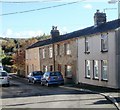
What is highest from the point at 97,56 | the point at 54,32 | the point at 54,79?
the point at 54,32

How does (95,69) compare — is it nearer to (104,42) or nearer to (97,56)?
(97,56)

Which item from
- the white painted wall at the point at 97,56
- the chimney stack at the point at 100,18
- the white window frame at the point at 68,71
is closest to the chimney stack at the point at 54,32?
the white window frame at the point at 68,71

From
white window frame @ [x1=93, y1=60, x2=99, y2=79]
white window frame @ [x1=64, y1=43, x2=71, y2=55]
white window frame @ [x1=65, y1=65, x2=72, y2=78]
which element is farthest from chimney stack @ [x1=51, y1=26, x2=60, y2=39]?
white window frame @ [x1=93, y1=60, x2=99, y2=79]

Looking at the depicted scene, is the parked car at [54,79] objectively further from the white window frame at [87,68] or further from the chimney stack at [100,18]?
the chimney stack at [100,18]

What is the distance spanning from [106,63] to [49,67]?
18.7m

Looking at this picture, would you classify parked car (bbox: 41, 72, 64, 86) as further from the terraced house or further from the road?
the road

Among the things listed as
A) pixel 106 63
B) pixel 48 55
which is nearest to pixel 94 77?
pixel 106 63

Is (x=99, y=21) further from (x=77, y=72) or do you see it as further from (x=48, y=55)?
(x=48, y=55)

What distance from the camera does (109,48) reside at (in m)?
29.2

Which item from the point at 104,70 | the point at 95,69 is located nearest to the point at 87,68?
the point at 95,69

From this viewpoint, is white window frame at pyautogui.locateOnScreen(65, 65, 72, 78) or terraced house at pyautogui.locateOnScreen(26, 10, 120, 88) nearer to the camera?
terraced house at pyautogui.locateOnScreen(26, 10, 120, 88)

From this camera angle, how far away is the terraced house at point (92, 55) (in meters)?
28.5

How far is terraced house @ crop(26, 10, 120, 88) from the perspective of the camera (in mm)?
28484

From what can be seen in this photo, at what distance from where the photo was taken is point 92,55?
32.8m
